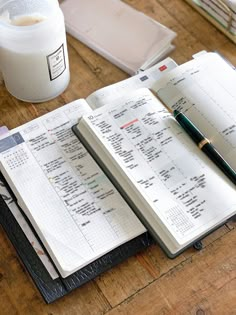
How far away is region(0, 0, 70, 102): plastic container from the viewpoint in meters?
0.76

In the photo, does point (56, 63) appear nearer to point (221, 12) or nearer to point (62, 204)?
point (62, 204)

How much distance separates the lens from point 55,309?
2.23ft

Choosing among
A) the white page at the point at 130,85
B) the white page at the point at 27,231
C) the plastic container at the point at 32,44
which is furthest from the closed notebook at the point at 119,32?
the white page at the point at 27,231

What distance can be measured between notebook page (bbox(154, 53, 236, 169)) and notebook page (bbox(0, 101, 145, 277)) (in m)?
0.16

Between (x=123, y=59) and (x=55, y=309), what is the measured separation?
0.44 meters

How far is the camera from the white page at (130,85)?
85 centimetres

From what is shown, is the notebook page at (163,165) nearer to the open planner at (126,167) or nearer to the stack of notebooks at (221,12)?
the open planner at (126,167)

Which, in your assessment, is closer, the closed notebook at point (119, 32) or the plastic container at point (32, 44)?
the plastic container at point (32, 44)

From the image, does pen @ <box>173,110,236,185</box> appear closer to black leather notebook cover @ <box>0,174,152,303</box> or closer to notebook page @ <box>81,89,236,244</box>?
notebook page @ <box>81,89,236,244</box>

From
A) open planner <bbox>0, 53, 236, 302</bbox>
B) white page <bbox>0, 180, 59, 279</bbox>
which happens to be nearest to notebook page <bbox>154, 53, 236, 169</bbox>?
open planner <bbox>0, 53, 236, 302</bbox>

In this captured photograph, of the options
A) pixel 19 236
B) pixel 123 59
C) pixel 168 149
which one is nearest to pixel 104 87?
pixel 123 59

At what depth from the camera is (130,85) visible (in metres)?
0.87

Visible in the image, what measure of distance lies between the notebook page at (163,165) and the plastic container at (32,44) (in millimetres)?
103

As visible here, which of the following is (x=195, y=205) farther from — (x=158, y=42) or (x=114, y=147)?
(x=158, y=42)
